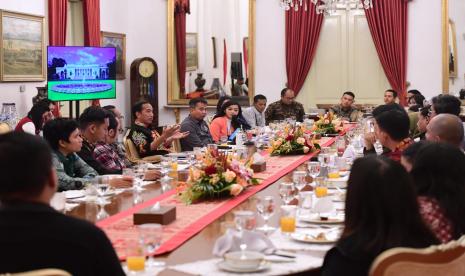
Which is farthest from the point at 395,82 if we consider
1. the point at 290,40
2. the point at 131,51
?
the point at 131,51

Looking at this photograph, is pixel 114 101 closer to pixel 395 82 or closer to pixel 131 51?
pixel 131 51

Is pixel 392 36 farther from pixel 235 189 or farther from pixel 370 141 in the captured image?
pixel 235 189

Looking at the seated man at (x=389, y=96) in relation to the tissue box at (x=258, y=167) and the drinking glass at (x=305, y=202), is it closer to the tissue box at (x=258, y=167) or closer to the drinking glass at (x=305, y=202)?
the tissue box at (x=258, y=167)

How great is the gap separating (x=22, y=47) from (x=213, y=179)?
6095 millimetres

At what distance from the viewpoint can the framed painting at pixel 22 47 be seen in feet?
29.9

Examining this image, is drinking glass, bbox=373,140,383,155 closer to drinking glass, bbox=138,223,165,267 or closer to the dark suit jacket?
drinking glass, bbox=138,223,165,267

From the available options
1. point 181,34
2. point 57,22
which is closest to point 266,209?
point 57,22

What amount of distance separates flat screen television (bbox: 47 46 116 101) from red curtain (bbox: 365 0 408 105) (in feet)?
16.4

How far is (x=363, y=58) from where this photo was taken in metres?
13.4

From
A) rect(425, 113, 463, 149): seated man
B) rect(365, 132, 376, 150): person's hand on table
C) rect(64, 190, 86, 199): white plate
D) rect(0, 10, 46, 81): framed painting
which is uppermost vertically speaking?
rect(0, 10, 46, 81): framed painting

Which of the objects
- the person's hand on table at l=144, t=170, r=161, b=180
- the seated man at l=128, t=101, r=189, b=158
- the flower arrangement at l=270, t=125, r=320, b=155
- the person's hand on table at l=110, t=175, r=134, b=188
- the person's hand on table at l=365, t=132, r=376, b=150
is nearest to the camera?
the person's hand on table at l=110, t=175, r=134, b=188

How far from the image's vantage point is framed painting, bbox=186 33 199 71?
13.7 m

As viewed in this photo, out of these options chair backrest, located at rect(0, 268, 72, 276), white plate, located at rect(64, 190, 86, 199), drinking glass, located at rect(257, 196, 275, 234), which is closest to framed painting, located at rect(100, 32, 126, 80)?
white plate, located at rect(64, 190, 86, 199)

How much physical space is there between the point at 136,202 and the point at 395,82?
9.62 meters
